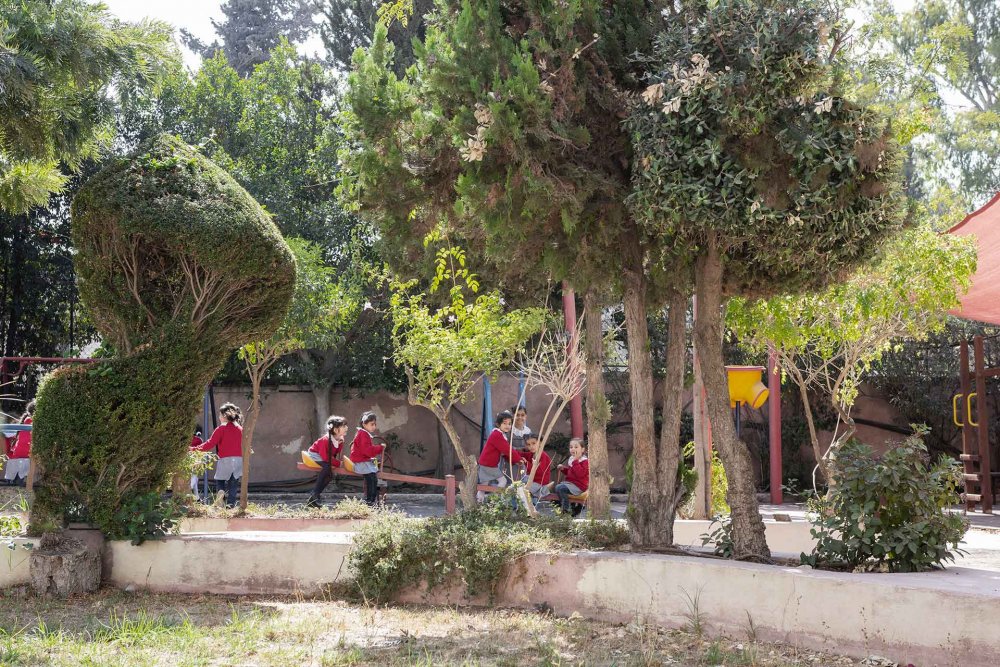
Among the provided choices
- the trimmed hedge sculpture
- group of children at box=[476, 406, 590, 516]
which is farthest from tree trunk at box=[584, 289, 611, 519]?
the trimmed hedge sculpture

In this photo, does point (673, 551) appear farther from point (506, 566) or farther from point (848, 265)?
point (848, 265)

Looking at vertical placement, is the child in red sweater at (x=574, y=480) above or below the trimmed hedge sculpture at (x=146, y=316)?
below

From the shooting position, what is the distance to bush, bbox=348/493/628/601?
6.70m

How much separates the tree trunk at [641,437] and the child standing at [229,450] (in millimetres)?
7820

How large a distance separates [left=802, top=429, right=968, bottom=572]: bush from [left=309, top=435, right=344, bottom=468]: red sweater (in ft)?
27.6

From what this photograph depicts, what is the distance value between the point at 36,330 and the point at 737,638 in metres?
16.4

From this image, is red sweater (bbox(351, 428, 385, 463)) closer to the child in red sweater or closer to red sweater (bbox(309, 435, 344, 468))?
red sweater (bbox(309, 435, 344, 468))

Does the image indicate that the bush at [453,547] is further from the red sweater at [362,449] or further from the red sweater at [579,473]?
the red sweater at [362,449]

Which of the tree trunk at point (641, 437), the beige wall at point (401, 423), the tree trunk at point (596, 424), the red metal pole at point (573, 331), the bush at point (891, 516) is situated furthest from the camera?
the beige wall at point (401, 423)

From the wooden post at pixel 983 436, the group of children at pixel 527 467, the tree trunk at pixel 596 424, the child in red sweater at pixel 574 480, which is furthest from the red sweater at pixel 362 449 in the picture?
the wooden post at pixel 983 436

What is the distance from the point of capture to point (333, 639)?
18.9ft

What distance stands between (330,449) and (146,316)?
19.2 ft

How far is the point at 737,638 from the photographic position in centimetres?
560

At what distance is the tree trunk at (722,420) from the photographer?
6434mm
